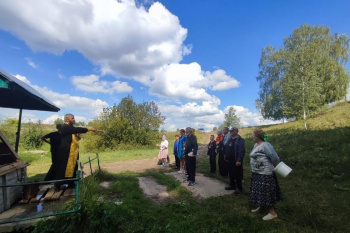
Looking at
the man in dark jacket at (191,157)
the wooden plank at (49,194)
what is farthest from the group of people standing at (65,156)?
the man in dark jacket at (191,157)

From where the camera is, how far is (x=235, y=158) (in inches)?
246

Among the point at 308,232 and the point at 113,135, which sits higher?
the point at 113,135

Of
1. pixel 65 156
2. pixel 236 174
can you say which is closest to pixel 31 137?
pixel 65 156

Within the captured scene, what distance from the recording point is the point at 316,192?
6.38 meters

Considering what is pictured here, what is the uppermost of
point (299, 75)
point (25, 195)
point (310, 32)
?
point (310, 32)

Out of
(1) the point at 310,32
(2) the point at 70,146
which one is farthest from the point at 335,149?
(1) the point at 310,32

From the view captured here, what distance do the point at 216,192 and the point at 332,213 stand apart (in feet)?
9.48

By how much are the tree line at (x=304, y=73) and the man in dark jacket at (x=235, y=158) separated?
49.5ft

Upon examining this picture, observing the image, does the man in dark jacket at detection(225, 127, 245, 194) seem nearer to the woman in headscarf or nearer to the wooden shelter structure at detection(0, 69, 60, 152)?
the woman in headscarf

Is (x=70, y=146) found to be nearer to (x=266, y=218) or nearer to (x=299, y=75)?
(x=266, y=218)

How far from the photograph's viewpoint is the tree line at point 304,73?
18741 millimetres

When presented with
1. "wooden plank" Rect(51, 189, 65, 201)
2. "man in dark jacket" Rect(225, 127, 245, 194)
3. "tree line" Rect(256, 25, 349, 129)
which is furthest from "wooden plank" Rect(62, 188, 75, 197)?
"tree line" Rect(256, 25, 349, 129)

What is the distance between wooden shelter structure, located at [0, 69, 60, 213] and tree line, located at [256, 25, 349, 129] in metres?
19.5

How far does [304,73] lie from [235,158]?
17174mm
